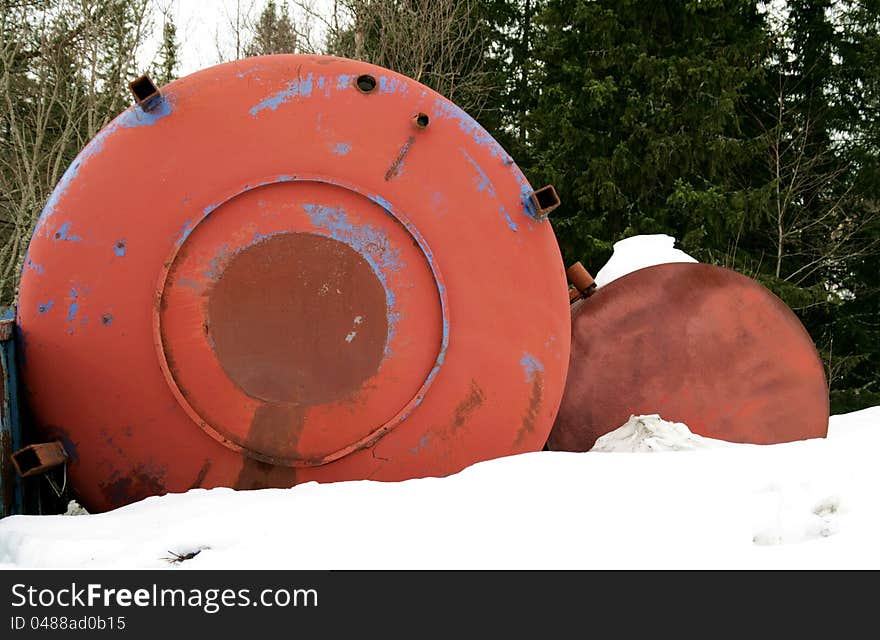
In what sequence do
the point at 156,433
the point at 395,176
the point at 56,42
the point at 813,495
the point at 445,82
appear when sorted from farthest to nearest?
the point at 445,82 → the point at 56,42 → the point at 395,176 → the point at 156,433 → the point at 813,495

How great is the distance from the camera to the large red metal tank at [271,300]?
2553mm

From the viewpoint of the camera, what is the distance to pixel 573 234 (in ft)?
40.0

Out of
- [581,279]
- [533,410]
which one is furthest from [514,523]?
[581,279]

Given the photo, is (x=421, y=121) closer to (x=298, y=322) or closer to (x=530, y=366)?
(x=298, y=322)

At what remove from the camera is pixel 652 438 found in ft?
10.9

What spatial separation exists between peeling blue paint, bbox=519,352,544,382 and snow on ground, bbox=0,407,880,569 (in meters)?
0.30

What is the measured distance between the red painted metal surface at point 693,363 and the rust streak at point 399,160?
153 cm

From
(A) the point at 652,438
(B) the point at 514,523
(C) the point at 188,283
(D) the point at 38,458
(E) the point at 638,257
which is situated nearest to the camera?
(B) the point at 514,523

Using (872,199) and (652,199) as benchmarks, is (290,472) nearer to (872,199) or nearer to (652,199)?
(652,199)

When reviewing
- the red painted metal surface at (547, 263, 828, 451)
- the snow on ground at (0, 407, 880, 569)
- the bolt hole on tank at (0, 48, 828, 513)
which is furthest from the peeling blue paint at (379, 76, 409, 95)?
the red painted metal surface at (547, 263, 828, 451)

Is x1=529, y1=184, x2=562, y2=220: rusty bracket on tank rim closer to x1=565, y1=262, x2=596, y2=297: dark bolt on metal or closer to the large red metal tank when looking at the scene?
the large red metal tank

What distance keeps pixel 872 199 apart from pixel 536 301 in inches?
457

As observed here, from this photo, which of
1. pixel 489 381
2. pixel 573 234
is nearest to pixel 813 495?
pixel 489 381

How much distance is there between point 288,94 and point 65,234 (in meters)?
0.86
